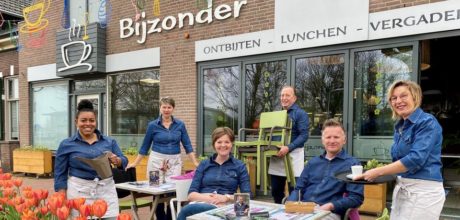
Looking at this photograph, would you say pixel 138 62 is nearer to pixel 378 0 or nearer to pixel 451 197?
pixel 378 0

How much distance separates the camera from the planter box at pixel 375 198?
5.17 metres

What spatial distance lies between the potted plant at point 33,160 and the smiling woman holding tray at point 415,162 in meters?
9.31

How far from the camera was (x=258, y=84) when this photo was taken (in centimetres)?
693

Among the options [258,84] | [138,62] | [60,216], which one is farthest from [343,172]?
[138,62]

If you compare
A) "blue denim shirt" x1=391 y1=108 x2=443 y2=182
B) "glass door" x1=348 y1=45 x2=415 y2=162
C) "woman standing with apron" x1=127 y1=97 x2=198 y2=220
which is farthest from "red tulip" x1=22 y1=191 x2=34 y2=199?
"glass door" x1=348 y1=45 x2=415 y2=162

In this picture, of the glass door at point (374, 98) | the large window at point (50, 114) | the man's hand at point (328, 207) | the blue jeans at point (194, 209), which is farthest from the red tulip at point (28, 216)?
the large window at point (50, 114)

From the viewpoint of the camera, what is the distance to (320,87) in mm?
6285

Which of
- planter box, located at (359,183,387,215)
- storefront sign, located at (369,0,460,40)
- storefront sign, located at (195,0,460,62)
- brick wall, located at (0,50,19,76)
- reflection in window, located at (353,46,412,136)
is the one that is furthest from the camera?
brick wall, located at (0,50,19,76)

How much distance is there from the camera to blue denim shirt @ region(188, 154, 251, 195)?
3.14 metres

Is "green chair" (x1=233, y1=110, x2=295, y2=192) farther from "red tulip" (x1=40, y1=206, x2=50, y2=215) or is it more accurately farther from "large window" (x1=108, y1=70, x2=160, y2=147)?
"large window" (x1=108, y1=70, x2=160, y2=147)

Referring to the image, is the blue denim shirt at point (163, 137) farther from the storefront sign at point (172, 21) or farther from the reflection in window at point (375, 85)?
the storefront sign at point (172, 21)

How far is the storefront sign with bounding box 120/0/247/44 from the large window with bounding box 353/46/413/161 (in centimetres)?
248

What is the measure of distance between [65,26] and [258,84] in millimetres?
5828

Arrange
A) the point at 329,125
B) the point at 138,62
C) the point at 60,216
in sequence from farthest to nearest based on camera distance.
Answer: the point at 138,62 < the point at 329,125 < the point at 60,216
